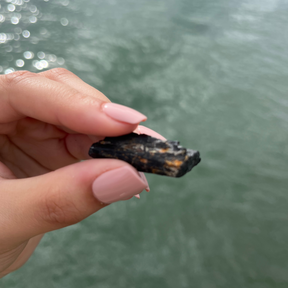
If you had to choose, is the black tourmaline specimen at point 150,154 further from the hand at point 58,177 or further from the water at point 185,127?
the water at point 185,127

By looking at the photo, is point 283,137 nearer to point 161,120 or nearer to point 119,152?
point 161,120

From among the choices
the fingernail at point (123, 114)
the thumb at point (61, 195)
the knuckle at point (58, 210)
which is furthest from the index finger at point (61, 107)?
the knuckle at point (58, 210)

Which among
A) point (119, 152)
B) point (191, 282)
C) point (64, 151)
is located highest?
point (119, 152)

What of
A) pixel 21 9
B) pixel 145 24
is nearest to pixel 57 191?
pixel 145 24

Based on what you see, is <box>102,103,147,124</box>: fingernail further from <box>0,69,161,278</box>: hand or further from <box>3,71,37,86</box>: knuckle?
<box>3,71,37,86</box>: knuckle

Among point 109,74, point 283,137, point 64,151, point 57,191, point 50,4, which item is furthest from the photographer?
point 50,4

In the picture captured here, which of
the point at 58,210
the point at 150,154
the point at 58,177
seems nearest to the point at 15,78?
the point at 58,177
